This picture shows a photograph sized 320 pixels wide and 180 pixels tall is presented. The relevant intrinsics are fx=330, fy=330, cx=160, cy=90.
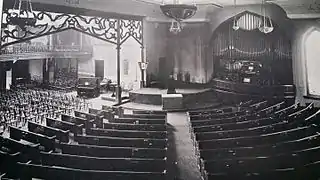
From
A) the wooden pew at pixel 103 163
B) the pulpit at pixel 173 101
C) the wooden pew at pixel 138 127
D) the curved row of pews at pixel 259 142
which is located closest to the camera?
the curved row of pews at pixel 259 142

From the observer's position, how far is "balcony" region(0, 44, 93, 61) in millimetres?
1998

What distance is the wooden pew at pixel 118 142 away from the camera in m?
2.90

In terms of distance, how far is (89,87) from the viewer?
2764 millimetres

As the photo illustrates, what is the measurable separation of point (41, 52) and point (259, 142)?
1773mm

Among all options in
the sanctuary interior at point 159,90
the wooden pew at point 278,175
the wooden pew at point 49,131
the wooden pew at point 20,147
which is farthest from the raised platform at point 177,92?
the wooden pew at point 278,175

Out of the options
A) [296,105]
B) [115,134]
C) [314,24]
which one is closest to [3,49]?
[115,134]

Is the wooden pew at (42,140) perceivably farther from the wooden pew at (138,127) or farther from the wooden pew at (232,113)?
the wooden pew at (232,113)

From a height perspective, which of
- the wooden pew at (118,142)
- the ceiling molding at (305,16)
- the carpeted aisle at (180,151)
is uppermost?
the ceiling molding at (305,16)

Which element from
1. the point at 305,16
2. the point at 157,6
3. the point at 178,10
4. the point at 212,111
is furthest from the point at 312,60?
the point at 157,6

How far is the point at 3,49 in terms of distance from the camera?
1.93 metres

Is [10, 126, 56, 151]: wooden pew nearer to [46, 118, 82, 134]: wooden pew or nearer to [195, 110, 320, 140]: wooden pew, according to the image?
[46, 118, 82, 134]: wooden pew

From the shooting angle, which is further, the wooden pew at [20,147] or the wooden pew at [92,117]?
the wooden pew at [92,117]

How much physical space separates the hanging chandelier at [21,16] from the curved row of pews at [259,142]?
1.55 meters

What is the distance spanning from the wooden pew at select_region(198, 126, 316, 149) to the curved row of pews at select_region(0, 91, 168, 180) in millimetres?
431
